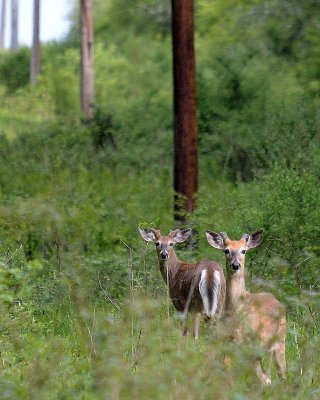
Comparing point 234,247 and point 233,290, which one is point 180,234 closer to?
point 234,247

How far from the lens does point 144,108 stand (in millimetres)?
32000

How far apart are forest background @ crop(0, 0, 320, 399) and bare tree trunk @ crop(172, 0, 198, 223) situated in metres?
0.47

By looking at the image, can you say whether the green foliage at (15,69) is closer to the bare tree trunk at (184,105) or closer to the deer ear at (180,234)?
the bare tree trunk at (184,105)

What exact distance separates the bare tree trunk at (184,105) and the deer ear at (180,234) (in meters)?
3.87

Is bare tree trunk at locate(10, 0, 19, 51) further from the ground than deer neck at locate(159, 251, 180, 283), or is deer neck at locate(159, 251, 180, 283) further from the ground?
bare tree trunk at locate(10, 0, 19, 51)

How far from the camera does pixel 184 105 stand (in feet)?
58.3

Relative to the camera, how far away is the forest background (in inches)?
279

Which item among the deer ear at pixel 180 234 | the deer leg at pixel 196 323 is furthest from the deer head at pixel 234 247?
the deer ear at pixel 180 234

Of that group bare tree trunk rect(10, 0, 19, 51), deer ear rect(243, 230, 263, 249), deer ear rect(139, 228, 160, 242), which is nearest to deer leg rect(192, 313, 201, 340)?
deer ear rect(243, 230, 263, 249)

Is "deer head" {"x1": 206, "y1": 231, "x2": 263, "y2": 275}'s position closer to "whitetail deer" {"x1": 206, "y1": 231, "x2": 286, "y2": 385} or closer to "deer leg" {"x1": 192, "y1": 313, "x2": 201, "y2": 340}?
"whitetail deer" {"x1": 206, "y1": 231, "x2": 286, "y2": 385}

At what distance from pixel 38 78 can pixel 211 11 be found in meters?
16.9

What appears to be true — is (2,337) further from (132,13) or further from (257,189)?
(132,13)

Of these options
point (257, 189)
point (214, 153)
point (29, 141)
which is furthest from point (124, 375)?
point (29, 141)

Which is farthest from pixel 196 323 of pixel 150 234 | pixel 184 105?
pixel 184 105
